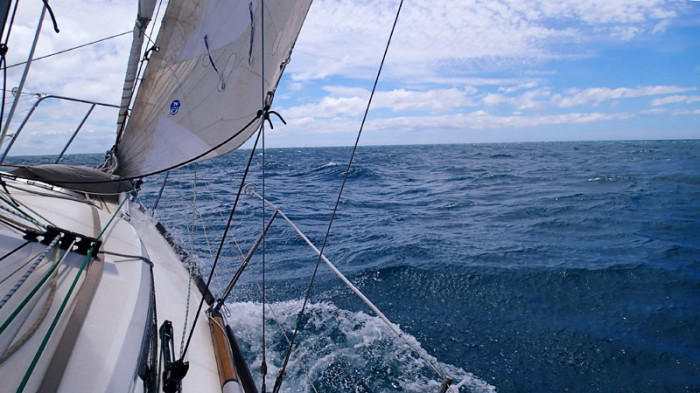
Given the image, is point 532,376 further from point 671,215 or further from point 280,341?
point 671,215

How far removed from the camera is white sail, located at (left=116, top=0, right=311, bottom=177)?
7.30ft

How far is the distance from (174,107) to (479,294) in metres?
4.53

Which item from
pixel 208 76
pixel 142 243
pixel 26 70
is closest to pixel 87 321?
pixel 142 243

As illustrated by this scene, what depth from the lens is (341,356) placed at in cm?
355

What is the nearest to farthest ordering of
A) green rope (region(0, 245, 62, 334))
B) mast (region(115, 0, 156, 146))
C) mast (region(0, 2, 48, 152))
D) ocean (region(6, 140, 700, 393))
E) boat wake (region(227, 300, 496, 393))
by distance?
green rope (region(0, 245, 62, 334))
mast (region(0, 2, 48, 152))
mast (region(115, 0, 156, 146))
boat wake (region(227, 300, 496, 393))
ocean (region(6, 140, 700, 393))

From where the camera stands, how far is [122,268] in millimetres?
1798

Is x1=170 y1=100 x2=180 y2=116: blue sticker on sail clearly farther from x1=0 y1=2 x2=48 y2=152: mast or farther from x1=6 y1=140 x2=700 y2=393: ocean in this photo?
x1=0 y1=2 x2=48 y2=152: mast

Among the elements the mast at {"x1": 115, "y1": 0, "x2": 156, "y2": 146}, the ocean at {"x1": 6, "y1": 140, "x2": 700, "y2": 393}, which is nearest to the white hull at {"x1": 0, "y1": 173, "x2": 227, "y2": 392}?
the ocean at {"x1": 6, "y1": 140, "x2": 700, "y2": 393}

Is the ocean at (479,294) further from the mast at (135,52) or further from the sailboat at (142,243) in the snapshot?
the mast at (135,52)

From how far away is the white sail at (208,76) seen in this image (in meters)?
2.23

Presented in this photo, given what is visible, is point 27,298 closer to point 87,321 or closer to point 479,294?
point 87,321

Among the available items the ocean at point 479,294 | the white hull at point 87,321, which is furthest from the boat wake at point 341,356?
the white hull at point 87,321

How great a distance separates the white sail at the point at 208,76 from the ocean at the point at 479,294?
2.39ft

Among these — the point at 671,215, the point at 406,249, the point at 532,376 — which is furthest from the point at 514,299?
the point at 671,215
